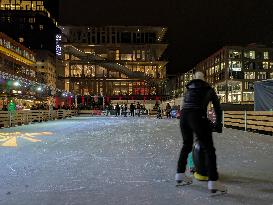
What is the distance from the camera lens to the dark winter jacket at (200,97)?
5473 mm

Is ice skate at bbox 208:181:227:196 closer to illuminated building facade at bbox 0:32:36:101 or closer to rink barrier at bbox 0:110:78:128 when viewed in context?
rink barrier at bbox 0:110:78:128

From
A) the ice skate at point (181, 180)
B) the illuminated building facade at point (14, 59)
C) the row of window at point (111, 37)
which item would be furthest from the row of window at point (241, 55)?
the ice skate at point (181, 180)

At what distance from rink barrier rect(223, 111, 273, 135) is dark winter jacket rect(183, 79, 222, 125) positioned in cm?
1257

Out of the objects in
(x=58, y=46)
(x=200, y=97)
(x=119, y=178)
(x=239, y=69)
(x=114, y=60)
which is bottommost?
(x=119, y=178)

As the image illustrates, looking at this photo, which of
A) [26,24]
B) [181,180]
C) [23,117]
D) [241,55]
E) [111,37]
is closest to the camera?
[181,180]

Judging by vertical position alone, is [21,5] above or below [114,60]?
above

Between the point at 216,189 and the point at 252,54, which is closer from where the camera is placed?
the point at 216,189

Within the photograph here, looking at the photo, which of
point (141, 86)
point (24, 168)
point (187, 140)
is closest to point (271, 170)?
point (187, 140)

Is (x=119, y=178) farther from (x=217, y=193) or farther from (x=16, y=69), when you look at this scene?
(x=16, y=69)

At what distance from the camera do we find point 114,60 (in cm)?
8231

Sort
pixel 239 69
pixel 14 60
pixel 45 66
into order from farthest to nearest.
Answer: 1. pixel 45 66
2. pixel 239 69
3. pixel 14 60

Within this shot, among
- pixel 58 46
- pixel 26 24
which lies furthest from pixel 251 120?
pixel 26 24

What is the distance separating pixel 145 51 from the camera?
84.8 meters

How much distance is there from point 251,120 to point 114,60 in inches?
2508
